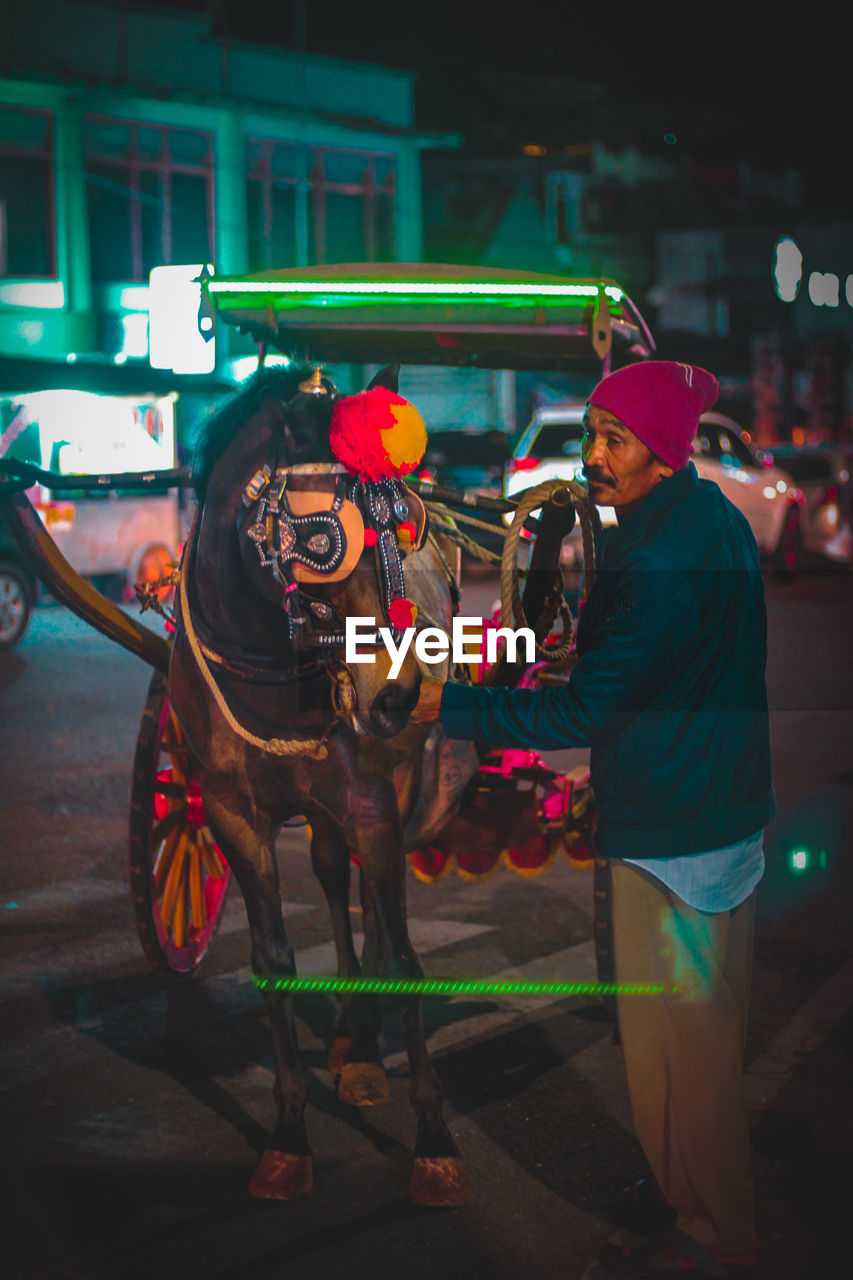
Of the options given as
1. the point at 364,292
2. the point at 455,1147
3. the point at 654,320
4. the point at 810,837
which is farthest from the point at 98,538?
the point at 654,320

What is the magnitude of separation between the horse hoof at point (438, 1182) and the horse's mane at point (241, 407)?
1891 millimetres

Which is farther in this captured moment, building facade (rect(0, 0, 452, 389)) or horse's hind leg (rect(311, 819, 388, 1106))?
building facade (rect(0, 0, 452, 389))

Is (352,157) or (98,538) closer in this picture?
(98,538)

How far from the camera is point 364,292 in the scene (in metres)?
5.35

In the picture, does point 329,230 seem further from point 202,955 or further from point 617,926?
point 617,926

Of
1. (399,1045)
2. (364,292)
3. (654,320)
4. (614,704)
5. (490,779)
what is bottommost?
(399,1045)

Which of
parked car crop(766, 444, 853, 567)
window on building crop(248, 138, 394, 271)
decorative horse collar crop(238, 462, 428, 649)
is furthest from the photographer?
window on building crop(248, 138, 394, 271)

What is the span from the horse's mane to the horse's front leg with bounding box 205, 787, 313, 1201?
936 mm

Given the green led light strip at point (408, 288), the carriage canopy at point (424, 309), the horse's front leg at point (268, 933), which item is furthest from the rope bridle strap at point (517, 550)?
the horse's front leg at point (268, 933)

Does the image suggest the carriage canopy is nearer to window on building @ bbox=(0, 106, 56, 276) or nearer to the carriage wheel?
the carriage wheel

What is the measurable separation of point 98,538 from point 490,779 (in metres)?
13.9

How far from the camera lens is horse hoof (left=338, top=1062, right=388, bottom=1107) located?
4.49 m

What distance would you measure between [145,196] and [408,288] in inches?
955

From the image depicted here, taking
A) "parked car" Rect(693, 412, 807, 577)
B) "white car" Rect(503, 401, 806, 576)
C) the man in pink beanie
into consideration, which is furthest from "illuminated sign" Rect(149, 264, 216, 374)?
"parked car" Rect(693, 412, 807, 577)
